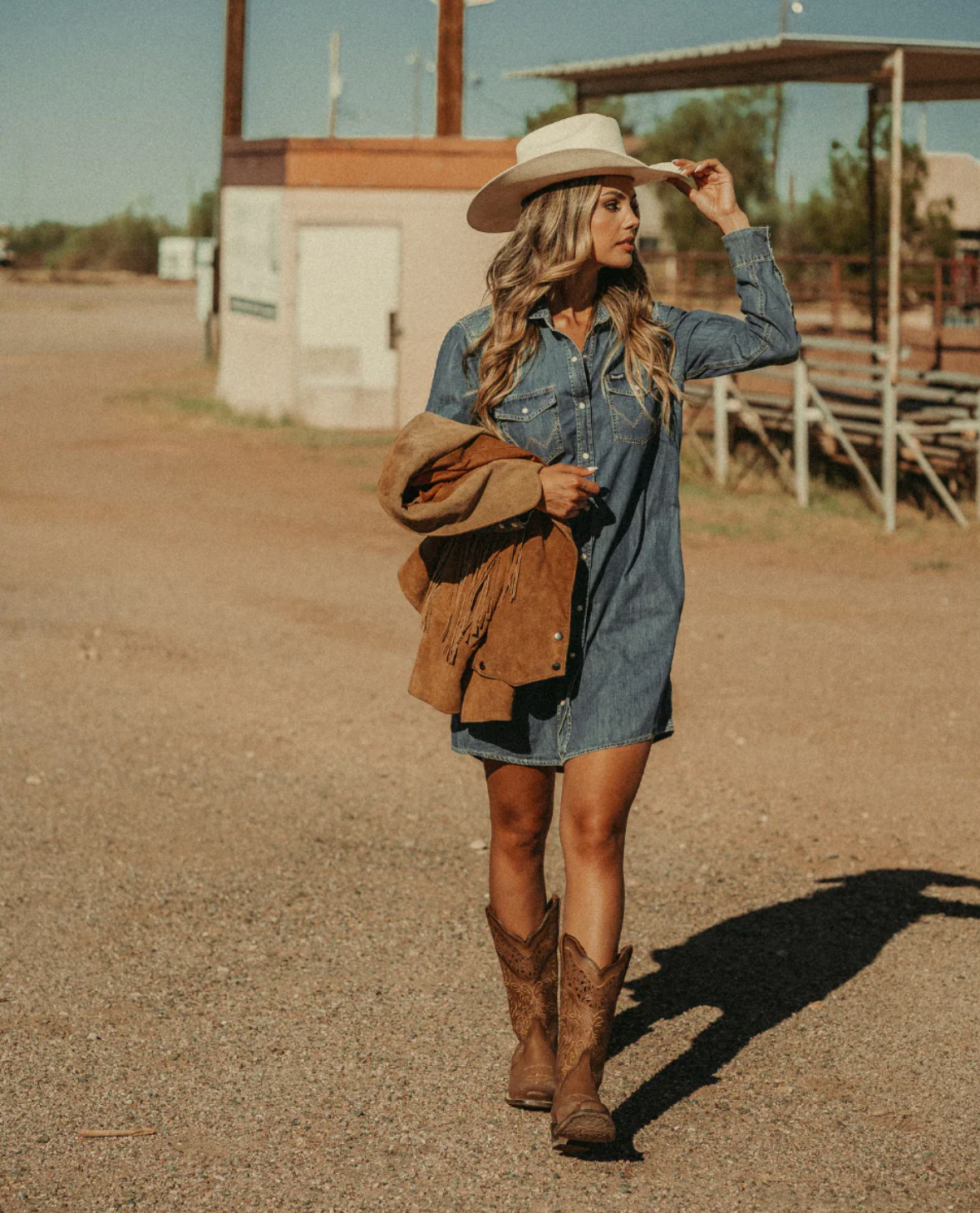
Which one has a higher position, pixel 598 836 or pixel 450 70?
pixel 450 70

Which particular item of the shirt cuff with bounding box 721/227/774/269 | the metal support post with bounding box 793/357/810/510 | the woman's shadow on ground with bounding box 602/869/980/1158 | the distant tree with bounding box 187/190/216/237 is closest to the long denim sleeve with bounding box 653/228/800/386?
the shirt cuff with bounding box 721/227/774/269

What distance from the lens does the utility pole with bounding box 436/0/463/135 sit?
1911cm

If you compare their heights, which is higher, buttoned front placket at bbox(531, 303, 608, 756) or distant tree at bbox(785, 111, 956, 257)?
distant tree at bbox(785, 111, 956, 257)

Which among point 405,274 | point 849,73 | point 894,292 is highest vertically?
point 849,73

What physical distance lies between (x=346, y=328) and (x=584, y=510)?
16635mm

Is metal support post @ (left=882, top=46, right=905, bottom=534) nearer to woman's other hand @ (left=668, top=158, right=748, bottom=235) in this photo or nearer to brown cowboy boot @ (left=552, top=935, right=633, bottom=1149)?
woman's other hand @ (left=668, top=158, right=748, bottom=235)

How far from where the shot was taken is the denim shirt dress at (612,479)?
10.3 feet

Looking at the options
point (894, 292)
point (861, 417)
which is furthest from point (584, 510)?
point (861, 417)

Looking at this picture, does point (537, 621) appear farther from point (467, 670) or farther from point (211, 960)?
point (211, 960)

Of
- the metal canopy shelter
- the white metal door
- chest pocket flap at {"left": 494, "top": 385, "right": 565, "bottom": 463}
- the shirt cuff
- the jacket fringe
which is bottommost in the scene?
the jacket fringe

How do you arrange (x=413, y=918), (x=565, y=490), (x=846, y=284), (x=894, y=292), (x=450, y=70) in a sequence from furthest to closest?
(x=846, y=284) < (x=450, y=70) < (x=894, y=292) < (x=413, y=918) < (x=565, y=490)

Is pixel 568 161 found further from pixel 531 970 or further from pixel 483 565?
pixel 531 970

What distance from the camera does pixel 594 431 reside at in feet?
10.3

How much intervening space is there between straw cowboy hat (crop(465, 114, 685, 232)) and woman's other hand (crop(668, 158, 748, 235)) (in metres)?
0.06
